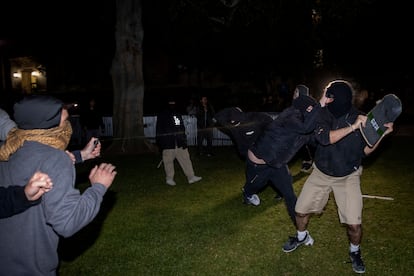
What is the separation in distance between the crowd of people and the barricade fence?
5806 mm

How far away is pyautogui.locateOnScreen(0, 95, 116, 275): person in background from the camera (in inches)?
92.0

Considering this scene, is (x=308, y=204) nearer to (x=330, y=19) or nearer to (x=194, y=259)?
(x=194, y=259)

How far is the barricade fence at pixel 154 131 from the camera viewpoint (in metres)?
15.1

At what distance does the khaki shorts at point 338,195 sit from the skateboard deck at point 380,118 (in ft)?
2.31

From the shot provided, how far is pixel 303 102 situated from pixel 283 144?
657 mm

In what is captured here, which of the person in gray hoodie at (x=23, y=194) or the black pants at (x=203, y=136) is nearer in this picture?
the person in gray hoodie at (x=23, y=194)

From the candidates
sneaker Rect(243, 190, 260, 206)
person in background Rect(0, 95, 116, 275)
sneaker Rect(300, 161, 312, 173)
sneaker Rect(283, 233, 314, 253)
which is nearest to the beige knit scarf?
person in background Rect(0, 95, 116, 275)

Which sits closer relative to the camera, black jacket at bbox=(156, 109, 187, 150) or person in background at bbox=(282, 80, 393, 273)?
person in background at bbox=(282, 80, 393, 273)

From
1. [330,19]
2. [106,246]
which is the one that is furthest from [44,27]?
[106,246]

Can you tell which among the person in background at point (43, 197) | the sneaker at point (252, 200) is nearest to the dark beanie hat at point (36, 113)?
the person in background at point (43, 197)

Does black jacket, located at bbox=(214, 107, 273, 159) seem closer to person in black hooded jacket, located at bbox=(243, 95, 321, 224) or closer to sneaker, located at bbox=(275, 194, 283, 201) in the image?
person in black hooded jacket, located at bbox=(243, 95, 321, 224)

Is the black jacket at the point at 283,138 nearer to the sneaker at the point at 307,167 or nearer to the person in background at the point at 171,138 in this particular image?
the person in background at the point at 171,138

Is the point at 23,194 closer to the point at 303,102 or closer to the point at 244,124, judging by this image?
the point at 303,102

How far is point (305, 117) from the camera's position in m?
5.03
